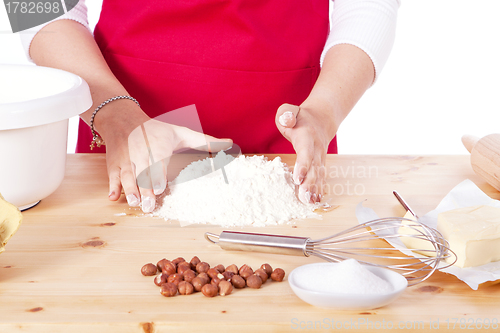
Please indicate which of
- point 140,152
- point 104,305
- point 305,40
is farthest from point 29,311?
point 305,40

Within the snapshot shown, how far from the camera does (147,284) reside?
22.1 inches

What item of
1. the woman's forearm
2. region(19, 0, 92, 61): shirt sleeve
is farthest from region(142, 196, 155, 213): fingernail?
region(19, 0, 92, 61): shirt sleeve

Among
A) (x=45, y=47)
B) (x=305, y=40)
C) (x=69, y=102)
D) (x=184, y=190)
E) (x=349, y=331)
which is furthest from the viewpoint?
(x=305, y=40)

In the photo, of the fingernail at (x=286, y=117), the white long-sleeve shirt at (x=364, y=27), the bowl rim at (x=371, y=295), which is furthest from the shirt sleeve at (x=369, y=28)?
the bowl rim at (x=371, y=295)

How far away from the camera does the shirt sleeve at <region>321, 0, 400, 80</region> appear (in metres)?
1.03

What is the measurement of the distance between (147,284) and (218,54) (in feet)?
2.06

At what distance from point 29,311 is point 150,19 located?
723 mm

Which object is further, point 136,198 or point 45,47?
point 45,47

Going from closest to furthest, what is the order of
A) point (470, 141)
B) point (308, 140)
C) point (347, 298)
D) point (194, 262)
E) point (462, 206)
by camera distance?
point (347, 298)
point (194, 262)
point (462, 206)
point (308, 140)
point (470, 141)

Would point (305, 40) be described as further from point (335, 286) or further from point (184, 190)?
point (335, 286)

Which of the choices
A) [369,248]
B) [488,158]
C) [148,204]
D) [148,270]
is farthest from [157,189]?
[488,158]

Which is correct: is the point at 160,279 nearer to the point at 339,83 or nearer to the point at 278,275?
the point at 278,275

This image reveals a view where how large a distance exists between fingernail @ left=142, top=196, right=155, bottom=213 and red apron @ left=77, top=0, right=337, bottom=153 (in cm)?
38

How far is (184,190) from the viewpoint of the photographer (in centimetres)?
80
